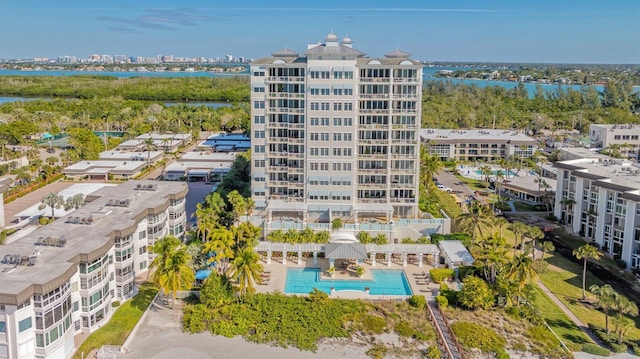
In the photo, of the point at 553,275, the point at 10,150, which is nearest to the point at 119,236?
the point at 553,275

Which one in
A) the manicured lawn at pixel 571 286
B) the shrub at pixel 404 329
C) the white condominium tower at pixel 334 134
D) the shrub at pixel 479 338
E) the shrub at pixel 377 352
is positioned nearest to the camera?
the shrub at pixel 377 352

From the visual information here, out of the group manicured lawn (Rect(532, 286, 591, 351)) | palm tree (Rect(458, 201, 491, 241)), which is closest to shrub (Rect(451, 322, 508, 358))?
manicured lawn (Rect(532, 286, 591, 351))

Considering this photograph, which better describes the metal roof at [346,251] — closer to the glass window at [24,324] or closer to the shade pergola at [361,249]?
the shade pergola at [361,249]

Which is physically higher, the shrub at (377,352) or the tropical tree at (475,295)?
the tropical tree at (475,295)

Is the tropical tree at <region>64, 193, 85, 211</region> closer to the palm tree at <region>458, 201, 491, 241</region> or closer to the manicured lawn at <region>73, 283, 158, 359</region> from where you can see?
the manicured lawn at <region>73, 283, 158, 359</region>

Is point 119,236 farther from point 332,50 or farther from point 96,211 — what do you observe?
point 332,50

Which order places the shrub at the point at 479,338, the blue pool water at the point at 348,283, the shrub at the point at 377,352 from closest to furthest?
the shrub at the point at 377,352 → the shrub at the point at 479,338 → the blue pool water at the point at 348,283

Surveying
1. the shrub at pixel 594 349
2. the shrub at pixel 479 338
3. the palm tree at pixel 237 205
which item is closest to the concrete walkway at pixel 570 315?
the shrub at pixel 594 349
